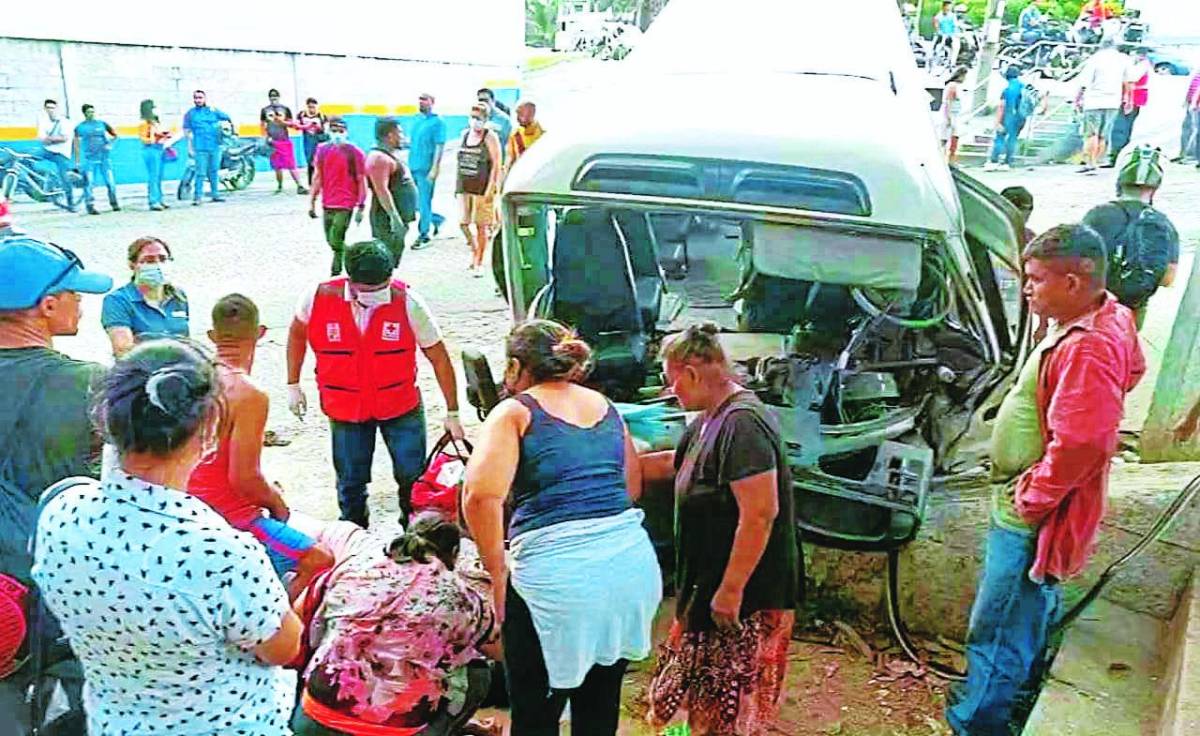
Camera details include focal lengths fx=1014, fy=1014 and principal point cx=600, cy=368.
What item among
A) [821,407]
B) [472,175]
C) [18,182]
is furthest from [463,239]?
[821,407]

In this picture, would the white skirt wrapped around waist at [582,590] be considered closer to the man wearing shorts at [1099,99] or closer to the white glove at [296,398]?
the white glove at [296,398]

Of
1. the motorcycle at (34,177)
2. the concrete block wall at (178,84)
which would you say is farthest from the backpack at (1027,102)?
the motorcycle at (34,177)

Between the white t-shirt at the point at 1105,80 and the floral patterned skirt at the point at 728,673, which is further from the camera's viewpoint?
the white t-shirt at the point at 1105,80

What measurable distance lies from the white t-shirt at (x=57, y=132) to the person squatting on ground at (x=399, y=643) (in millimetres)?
13131

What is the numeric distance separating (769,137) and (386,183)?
5.21m

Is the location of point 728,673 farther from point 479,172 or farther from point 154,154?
point 154,154

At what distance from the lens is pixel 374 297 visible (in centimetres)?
411

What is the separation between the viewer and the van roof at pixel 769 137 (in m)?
3.60

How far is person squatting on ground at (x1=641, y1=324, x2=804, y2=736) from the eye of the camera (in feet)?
9.32

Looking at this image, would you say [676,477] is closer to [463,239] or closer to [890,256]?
[890,256]

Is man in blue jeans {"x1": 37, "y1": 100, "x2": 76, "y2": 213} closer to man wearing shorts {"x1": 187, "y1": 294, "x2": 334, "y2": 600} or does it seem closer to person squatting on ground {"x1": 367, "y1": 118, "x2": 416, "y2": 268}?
person squatting on ground {"x1": 367, "y1": 118, "x2": 416, "y2": 268}

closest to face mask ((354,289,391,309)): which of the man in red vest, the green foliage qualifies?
the man in red vest

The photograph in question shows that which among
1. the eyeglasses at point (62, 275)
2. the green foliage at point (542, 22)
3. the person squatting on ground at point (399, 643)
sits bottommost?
the person squatting on ground at point (399, 643)

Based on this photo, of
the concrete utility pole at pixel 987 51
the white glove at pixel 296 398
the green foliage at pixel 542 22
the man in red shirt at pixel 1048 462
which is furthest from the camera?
the green foliage at pixel 542 22
